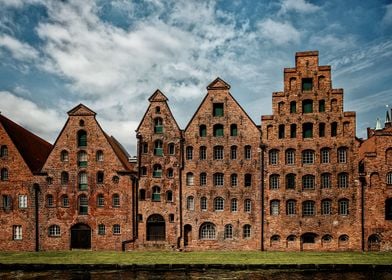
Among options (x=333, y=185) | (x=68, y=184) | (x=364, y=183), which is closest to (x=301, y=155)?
(x=333, y=185)

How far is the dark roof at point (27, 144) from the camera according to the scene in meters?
36.9

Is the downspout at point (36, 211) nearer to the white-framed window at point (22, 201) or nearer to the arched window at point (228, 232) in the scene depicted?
the white-framed window at point (22, 201)

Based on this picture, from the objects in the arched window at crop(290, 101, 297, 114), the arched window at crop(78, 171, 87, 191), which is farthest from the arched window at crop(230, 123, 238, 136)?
the arched window at crop(78, 171, 87, 191)

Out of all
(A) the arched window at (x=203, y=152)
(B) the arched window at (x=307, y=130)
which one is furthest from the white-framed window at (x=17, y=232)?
(B) the arched window at (x=307, y=130)

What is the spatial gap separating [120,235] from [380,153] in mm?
25284

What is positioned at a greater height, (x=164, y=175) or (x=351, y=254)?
(x=164, y=175)

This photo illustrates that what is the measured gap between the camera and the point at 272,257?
95.7 ft

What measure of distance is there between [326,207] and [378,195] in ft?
15.0

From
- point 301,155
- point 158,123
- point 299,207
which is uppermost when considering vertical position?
point 158,123

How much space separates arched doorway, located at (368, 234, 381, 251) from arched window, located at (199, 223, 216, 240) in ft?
46.1

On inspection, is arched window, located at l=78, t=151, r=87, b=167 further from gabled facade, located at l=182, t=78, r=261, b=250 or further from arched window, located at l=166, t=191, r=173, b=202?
gabled facade, located at l=182, t=78, r=261, b=250

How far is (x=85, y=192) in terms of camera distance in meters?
35.9

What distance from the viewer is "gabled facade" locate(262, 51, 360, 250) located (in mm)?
33156

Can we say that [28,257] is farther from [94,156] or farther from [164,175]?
[164,175]
